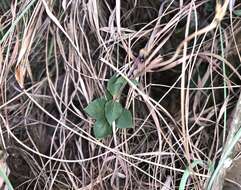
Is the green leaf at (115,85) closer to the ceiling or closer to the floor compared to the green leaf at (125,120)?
closer to the ceiling

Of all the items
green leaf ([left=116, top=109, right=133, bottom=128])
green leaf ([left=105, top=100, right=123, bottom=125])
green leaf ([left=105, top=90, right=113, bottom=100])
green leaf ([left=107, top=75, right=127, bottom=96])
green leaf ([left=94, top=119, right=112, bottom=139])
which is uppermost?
green leaf ([left=107, top=75, right=127, bottom=96])

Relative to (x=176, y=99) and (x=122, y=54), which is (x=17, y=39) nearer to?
(x=122, y=54)

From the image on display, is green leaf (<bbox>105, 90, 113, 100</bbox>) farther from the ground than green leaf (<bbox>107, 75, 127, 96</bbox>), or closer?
closer

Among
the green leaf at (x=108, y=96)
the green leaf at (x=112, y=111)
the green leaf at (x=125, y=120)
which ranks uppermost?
the green leaf at (x=108, y=96)
